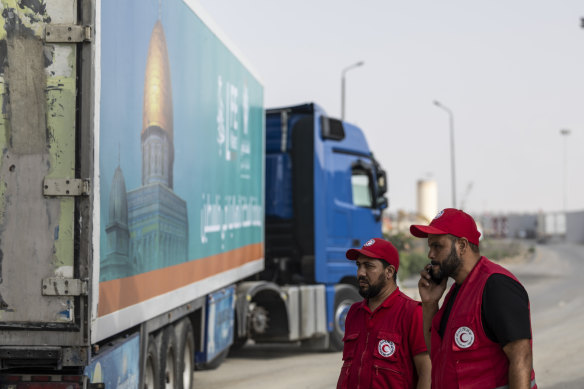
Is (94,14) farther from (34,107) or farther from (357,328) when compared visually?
(357,328)

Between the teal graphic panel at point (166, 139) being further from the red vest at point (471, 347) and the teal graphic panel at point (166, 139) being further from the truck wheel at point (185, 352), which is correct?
the red vest at point (471, 347)

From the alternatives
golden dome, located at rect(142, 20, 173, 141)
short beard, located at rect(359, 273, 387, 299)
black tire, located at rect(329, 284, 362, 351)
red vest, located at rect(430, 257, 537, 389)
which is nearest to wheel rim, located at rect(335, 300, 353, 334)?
black tire, located at rect(329, 284, 362, 351)

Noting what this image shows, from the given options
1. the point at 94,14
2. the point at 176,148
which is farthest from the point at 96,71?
the point at 176,148

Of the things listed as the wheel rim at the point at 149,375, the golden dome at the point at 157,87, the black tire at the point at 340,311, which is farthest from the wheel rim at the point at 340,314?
the golden dome at the point at 157,87

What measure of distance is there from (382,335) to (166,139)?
12.1 ft

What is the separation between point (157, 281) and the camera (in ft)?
24.6

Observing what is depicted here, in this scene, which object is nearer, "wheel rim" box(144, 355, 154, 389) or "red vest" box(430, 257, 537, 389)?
"red vest" box(430, 257, 537, 389)

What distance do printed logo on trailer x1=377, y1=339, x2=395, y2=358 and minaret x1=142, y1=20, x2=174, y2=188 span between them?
10.0 ft

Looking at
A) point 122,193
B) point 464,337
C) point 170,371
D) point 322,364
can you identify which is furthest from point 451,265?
point 322,364

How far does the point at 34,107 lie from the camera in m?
5.65

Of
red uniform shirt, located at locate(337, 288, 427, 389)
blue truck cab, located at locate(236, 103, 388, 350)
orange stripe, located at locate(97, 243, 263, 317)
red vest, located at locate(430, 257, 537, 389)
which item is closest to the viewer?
red vest, located at locate(430, 257, 537, 389)

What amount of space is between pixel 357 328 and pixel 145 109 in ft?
10.2

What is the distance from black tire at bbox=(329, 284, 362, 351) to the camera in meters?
14.0

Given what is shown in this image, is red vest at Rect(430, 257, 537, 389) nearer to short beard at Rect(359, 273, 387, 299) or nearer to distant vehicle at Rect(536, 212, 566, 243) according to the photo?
short beard at Rect(359, 273, 387, 299)
